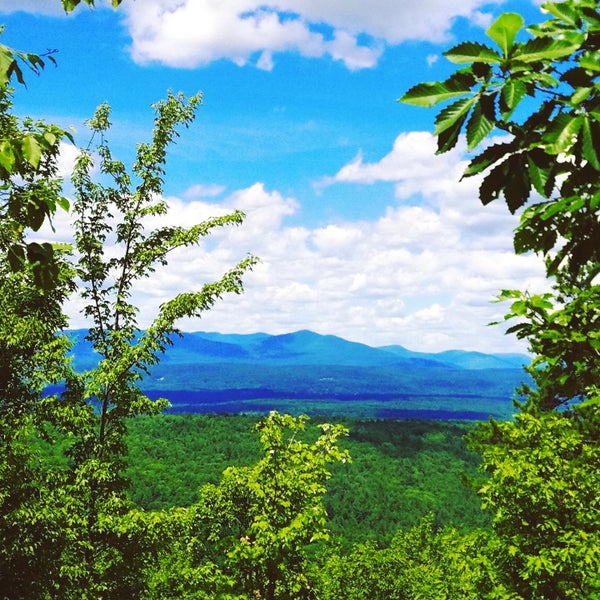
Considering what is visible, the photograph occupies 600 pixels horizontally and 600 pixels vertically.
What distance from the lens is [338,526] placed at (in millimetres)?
118062

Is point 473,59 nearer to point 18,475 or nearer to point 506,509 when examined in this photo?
point 18,475

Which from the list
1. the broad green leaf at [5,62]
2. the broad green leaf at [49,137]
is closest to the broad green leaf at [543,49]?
the broad green leaf at [5,62]

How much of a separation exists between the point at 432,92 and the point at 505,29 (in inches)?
11.4

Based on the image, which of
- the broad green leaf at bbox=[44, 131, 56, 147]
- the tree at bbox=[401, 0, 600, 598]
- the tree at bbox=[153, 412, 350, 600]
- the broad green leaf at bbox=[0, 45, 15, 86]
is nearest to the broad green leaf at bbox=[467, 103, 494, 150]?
the tree at bbox=[401, 0, 600, 598]

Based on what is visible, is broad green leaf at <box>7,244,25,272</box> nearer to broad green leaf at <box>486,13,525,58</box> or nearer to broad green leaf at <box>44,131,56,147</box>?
broad green leaf at <box>44,131,56,147</box>

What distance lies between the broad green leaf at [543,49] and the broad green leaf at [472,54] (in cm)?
7

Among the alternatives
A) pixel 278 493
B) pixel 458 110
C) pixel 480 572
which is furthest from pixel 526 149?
pixel 480 572

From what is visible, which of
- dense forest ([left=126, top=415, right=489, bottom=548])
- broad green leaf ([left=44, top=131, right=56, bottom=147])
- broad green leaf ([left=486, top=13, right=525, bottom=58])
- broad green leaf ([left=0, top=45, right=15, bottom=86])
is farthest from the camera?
dense forest ([left=126, top=415, right=489, bottom=548])

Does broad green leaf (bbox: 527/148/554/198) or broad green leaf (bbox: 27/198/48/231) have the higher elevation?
broad green leaf (bbox: 527/148/554/198)

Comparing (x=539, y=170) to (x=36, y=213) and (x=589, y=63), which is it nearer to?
(x=589, y=63)

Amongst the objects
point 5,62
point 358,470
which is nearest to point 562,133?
point 5,62

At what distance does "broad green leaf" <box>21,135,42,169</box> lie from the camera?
8.08 feet

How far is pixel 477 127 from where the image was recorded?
190cm

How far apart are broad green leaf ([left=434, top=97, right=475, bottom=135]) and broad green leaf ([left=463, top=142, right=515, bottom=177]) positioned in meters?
0.29
